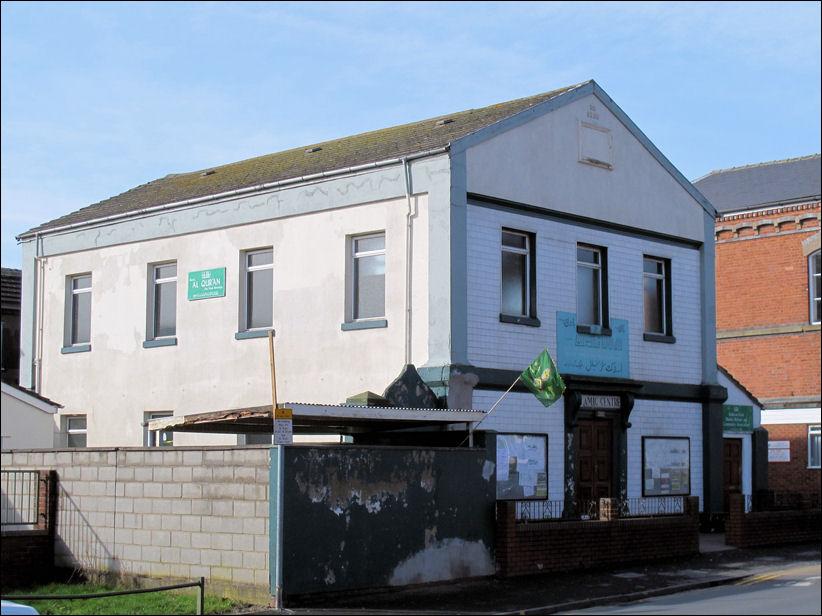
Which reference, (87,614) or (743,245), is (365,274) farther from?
(743,245)

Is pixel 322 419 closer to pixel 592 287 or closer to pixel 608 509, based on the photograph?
pixel 608 509

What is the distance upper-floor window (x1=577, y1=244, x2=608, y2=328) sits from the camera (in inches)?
909

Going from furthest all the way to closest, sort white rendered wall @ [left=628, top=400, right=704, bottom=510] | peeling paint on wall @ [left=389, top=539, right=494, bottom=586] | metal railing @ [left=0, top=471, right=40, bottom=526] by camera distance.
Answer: white rendered wall @ [left=628, top=400, right=704, bottom=510]
metal railing @ [left=0, top=471, right=40, bottom=526]
peeling paint on wall @ [left=389, top=539, right=494, bottom=586]

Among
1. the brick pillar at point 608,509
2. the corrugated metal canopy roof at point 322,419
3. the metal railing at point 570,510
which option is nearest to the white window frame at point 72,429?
the corrugated metal canopy roof at point 322,419

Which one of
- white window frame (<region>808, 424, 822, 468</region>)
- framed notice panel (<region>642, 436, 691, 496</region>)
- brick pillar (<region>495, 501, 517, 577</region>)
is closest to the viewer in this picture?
brick pillar (<region>495, 501, 517, 577</region>)

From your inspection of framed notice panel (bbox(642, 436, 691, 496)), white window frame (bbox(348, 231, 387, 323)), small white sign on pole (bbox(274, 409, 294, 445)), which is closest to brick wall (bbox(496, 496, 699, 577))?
framed notice panel (bbox(642, 436, 691, 496))

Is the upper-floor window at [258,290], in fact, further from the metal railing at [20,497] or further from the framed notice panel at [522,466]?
the metal railing at [20,497]

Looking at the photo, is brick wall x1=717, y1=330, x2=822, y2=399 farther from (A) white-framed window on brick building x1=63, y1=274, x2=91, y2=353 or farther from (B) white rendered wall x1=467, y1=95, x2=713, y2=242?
(A) white-framed window on brick building x1=63, y1=274, x2=91, y2=353

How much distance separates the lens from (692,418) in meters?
25.2

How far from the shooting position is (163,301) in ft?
82.8

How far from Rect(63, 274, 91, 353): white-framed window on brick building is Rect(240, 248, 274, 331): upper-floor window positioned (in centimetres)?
501

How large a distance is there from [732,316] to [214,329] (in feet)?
64.9

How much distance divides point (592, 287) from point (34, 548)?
11808 mm

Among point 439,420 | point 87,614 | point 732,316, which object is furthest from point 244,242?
point 732,316
